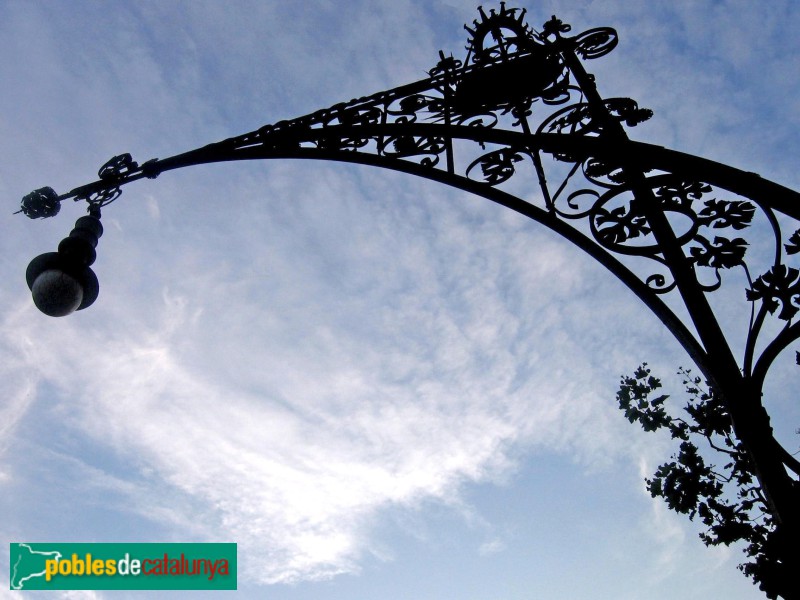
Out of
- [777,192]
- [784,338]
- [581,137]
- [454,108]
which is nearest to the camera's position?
[784,338]

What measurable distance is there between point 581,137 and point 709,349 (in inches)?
51.0

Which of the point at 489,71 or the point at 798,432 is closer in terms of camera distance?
the point at 489,71

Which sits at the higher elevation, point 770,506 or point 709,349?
point 709,349

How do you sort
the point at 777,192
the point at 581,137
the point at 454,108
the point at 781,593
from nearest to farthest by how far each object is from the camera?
the point at 781,593 → the point at 777,192 → the point at 581,137 → the point at 454,108

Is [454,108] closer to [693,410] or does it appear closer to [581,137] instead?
[581,137]

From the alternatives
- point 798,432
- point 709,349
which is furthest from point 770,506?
point 798,432

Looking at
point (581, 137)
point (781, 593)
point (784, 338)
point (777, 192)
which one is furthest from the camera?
point (581, 137)

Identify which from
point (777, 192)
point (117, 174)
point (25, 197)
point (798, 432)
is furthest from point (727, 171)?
point (25, 197)

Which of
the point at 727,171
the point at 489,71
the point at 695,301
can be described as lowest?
the point at 695,301

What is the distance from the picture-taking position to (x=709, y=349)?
2230 mm

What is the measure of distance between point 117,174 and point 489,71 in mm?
2983

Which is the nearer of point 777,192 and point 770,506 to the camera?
point 770,506

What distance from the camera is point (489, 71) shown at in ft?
12.7

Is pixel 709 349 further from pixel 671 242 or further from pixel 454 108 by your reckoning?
pixel 454 108
